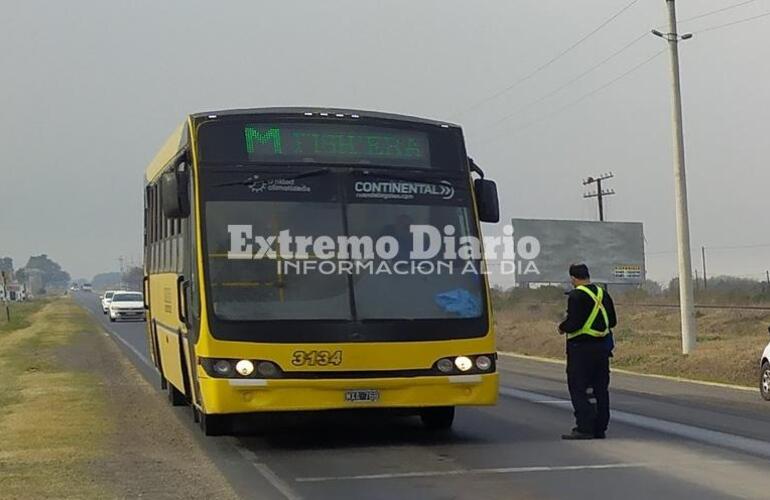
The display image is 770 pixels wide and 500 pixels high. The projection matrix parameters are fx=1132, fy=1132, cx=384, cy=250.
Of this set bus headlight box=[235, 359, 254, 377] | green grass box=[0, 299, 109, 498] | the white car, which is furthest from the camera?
the white car

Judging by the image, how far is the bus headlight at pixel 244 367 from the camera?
34.4 feet

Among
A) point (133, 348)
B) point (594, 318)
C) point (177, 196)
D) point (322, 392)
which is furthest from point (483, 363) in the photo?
point (133, 348)

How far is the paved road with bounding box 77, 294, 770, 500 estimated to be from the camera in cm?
889

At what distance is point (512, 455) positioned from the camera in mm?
10680

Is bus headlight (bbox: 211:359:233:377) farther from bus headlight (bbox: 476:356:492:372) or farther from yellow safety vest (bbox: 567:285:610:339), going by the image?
yellow safety vest (bbox: 567:285:610:339)

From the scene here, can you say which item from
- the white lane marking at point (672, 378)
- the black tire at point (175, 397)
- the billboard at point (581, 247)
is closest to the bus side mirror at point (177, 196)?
the black tire at point (175, 397)

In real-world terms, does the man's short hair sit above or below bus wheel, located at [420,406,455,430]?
above

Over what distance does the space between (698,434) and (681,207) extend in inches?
522

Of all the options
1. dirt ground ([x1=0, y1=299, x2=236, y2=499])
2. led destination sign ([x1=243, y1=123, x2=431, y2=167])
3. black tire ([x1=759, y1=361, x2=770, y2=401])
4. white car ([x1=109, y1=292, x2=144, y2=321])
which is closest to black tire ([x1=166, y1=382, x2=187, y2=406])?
dirt ground ([x1=0, y1=299, x2=236, y2=499])

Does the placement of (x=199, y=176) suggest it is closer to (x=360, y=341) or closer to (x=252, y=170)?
(x=252, y=170)

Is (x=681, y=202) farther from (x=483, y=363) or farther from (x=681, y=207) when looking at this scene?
(x=483, y=363)

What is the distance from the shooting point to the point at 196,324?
1093 cm

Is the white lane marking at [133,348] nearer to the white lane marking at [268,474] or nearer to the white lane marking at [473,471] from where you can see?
the white lane marking at [268,474]

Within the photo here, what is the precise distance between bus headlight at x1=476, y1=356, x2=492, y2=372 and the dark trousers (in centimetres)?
97
